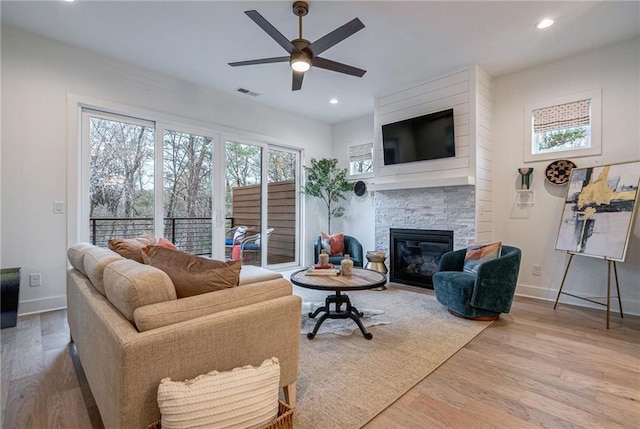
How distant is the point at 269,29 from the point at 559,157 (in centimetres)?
363

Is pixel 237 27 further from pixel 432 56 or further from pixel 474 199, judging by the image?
pixel 474 199

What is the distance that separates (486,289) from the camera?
9.68ft

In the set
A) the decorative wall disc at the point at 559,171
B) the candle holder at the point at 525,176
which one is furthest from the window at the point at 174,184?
the decorative wall disc at the point at 559,171

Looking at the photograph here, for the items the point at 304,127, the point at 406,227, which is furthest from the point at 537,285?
the point at 304,127

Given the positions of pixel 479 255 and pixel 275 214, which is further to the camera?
pixel 275 214

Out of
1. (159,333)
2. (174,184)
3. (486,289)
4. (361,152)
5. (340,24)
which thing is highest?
(340,24)

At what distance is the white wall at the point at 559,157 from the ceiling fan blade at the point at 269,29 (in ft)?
10.3

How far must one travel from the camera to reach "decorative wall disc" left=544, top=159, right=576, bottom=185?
12.0ft

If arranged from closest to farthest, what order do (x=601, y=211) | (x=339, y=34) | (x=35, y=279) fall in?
(x=339, y=34) < (x=601, y=211) < (x=35, y=279)

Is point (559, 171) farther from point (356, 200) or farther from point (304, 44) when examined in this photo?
point (304, 44)

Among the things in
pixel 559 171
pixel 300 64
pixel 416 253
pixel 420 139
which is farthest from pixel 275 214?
pixel 559 171

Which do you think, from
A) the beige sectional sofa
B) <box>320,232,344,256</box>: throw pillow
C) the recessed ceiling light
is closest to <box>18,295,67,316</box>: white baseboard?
the beige sectional sofa

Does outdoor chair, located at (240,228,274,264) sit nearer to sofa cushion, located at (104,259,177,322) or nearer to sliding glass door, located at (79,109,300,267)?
sliding glass door, located at (79,109,300,267)

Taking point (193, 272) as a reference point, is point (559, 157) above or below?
above
